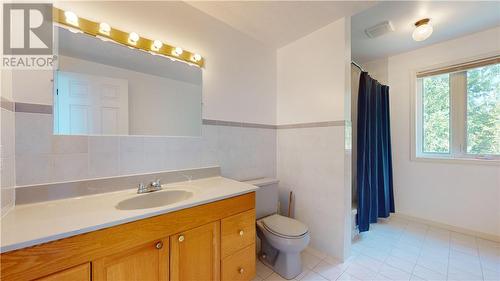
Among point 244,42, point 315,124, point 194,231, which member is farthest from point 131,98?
point 315,124

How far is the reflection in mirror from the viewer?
3.60ft

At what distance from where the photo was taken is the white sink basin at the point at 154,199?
1.12m

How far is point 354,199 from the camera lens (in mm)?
2326

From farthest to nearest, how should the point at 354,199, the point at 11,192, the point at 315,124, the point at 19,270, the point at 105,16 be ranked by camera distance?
1. the point at 354,199
2. the point at 315,124
3. the point at 105,16
4. the point at 11,192
5. the point at 19,270

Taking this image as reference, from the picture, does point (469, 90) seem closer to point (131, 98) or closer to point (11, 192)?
point (131, 98)

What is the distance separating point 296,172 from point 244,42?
4.92 feet

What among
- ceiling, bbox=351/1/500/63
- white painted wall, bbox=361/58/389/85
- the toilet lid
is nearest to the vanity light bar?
the toilet lid

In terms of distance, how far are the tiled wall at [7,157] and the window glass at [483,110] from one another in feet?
12.8

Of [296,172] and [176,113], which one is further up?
[176,113]

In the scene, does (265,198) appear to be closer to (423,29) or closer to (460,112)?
(423,29)

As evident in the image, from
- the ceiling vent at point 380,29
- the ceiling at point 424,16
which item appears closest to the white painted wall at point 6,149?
the ceiling at point 424,16

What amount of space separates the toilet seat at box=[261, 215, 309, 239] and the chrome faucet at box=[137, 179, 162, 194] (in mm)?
926

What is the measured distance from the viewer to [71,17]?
1.08 meters

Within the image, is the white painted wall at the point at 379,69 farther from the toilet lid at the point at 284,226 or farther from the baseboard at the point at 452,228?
the toilet lid at the point at 284,226
